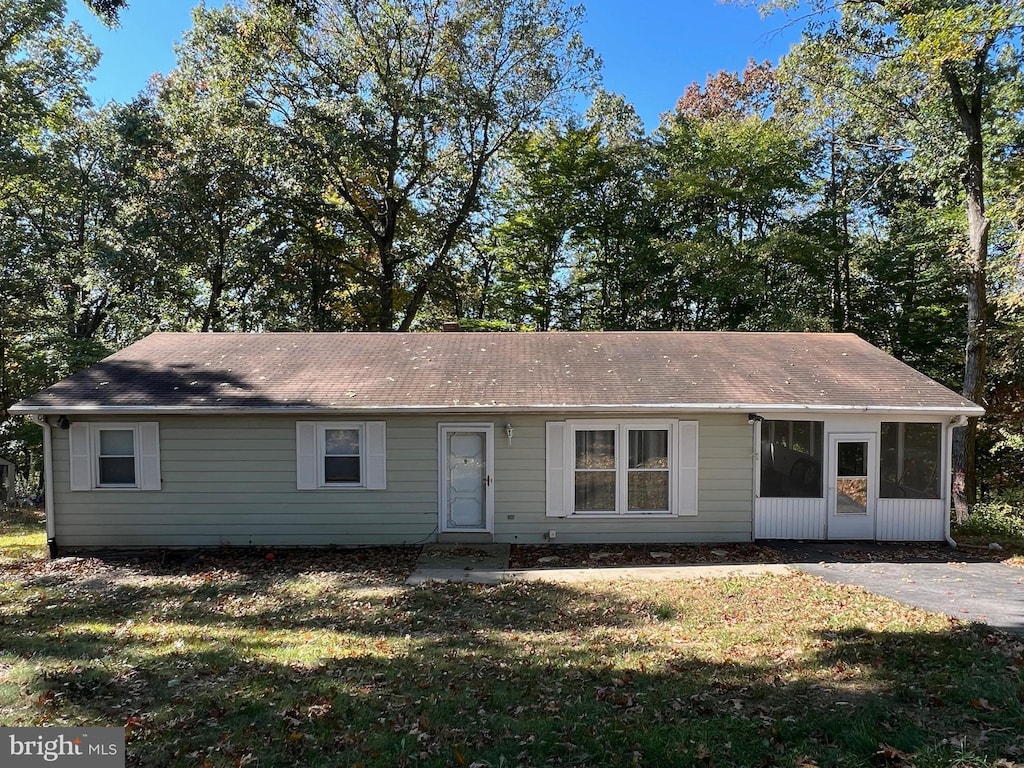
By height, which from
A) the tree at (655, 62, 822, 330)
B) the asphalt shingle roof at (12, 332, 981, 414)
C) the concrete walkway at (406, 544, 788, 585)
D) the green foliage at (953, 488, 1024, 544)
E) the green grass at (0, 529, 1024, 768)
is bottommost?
the green foliage at (953, 488, 1024, 544)

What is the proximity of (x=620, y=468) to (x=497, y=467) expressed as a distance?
1995 millimetres

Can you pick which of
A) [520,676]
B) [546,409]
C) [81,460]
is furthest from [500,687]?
[81,460]

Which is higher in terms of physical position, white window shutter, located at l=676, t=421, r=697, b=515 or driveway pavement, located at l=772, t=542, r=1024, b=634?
white window shutter, located at l=676, t=421, r=697, b=515

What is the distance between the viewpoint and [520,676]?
479cm

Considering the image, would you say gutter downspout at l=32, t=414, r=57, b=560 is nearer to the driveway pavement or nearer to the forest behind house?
the forest behind house

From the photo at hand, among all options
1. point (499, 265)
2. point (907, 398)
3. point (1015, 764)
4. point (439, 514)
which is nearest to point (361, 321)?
point (499, 265)

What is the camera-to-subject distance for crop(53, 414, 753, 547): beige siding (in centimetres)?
954

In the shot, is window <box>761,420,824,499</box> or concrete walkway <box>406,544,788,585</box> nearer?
concrete walkway <box>406,544,788,585</box>

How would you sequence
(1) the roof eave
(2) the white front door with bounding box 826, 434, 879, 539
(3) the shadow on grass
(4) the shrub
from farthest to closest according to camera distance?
(4) the shrub
(2) the white front door with bounding box 826, 434, 879, 539
(1) the roof eave
(3) the shadow on grass

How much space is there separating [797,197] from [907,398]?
481 inches

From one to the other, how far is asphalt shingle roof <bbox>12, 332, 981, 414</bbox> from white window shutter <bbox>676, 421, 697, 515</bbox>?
1.69ft

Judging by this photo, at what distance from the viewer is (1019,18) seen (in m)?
10.2

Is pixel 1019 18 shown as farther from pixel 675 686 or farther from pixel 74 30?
pixel 74 30

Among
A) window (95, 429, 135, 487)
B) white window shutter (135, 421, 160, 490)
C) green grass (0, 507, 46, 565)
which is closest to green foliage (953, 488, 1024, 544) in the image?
white window shutter (135, 421, 160, 490)
